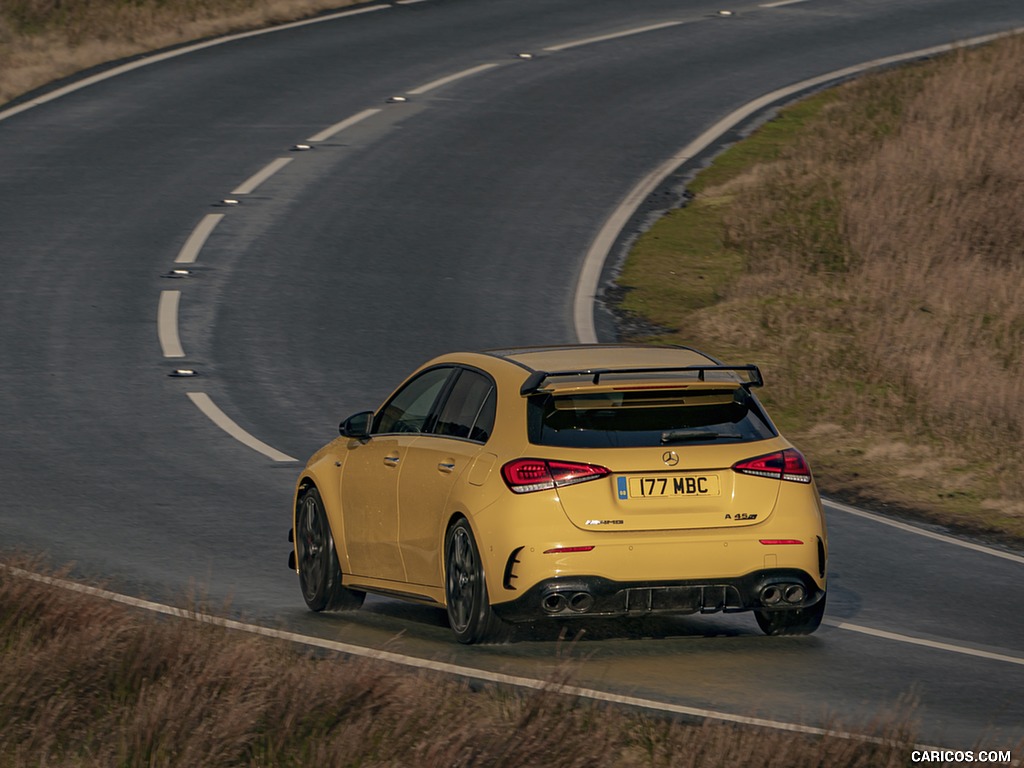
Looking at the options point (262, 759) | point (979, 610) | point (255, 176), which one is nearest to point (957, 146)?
point (255, 176)

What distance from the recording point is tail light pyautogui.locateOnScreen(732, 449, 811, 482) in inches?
382

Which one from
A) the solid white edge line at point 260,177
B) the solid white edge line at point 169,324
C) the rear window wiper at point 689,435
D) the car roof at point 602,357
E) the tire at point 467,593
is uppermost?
the car roof at point 602,357

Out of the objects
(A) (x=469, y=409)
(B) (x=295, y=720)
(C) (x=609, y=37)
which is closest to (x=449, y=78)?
(C) (x=609, y=37)

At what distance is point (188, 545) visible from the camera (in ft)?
41.0

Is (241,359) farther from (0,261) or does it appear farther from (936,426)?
(936,426)

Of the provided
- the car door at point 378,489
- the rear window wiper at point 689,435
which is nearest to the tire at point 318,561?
the car door at point 378,489

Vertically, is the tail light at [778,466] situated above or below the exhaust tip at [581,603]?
above

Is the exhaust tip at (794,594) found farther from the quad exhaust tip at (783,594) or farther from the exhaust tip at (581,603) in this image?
the exhaust tip at (581,603)

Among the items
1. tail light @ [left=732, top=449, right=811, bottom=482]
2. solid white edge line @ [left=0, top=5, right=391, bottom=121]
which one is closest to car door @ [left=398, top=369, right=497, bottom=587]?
tail light @ [left=732, top=449, right=811, bottom=482]

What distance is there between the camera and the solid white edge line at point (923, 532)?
43.1ft

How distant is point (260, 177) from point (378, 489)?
54.6 ft

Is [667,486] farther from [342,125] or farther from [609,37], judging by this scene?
[609,37]

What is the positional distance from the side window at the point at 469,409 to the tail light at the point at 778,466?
50.8 inches

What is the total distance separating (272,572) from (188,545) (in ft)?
2.66
